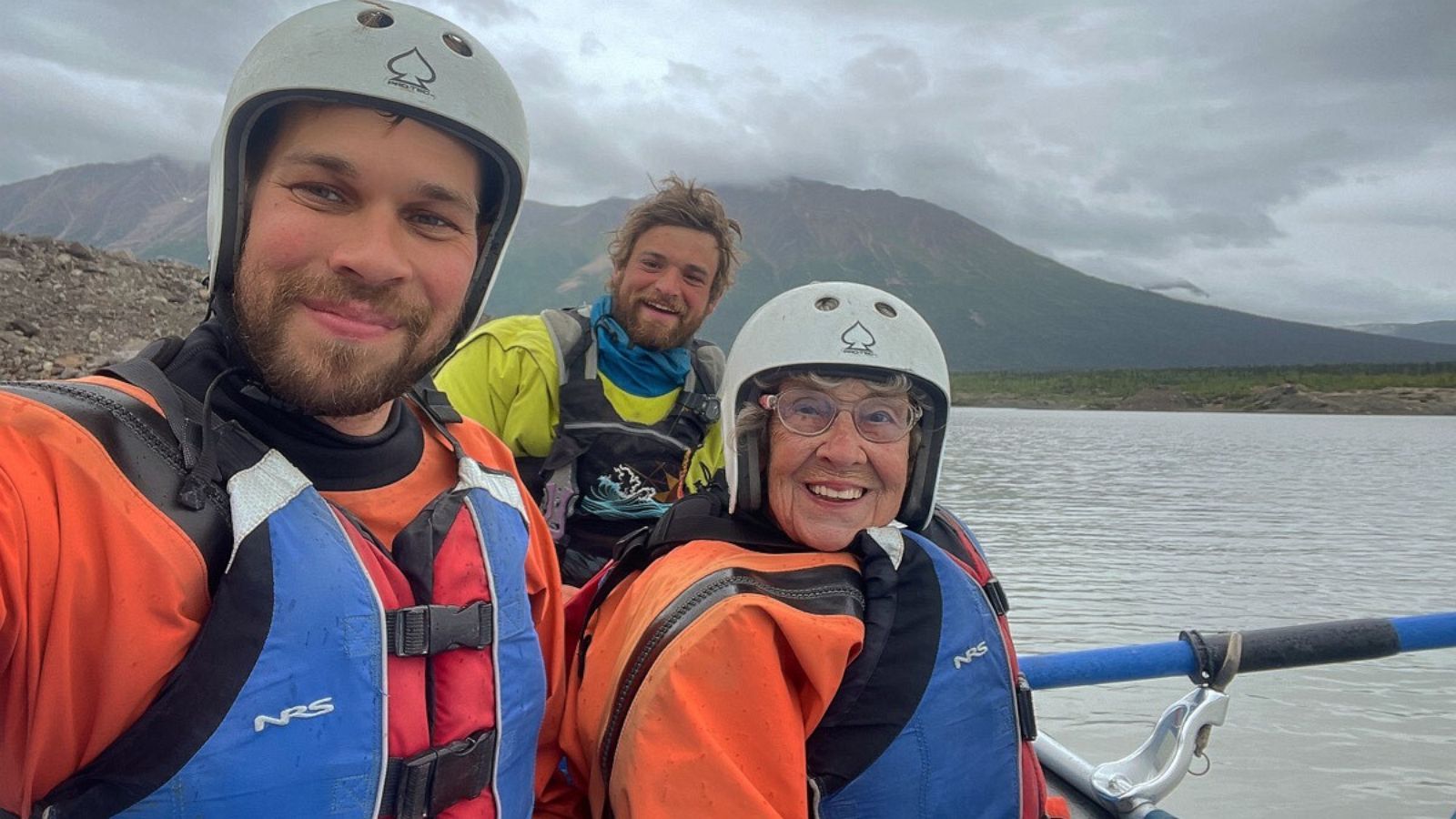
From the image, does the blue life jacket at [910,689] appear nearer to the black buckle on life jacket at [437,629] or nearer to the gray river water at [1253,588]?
the black buckle on life jacket at [437,629]

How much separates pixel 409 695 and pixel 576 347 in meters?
2.62

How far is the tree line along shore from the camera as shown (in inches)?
2734

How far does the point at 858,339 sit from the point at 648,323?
67.7 inches

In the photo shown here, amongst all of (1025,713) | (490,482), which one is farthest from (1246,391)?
(490,482)

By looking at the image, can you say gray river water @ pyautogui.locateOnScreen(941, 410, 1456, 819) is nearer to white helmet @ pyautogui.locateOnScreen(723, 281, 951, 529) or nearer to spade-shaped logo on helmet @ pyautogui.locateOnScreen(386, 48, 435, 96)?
white helmet @ pyautogui.locateOnScreen(723, 281, 951, 529)

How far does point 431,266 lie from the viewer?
1.87 metres

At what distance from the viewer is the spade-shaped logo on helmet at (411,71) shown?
5.96 feet

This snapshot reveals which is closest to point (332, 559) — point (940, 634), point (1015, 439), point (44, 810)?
point (44, 810)

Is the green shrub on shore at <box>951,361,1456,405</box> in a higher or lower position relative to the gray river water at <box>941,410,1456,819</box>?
higher

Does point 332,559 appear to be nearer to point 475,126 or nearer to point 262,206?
point 262,206

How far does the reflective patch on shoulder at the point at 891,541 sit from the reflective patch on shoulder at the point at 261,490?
1527 mm

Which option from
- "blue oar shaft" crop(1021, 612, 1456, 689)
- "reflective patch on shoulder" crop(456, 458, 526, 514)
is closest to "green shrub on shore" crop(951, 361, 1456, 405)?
"blue oar shaft" crop(1021, 612, 1456, 689)

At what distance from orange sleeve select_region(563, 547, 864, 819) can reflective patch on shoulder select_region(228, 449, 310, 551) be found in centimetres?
87

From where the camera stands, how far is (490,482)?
2.11 meters
